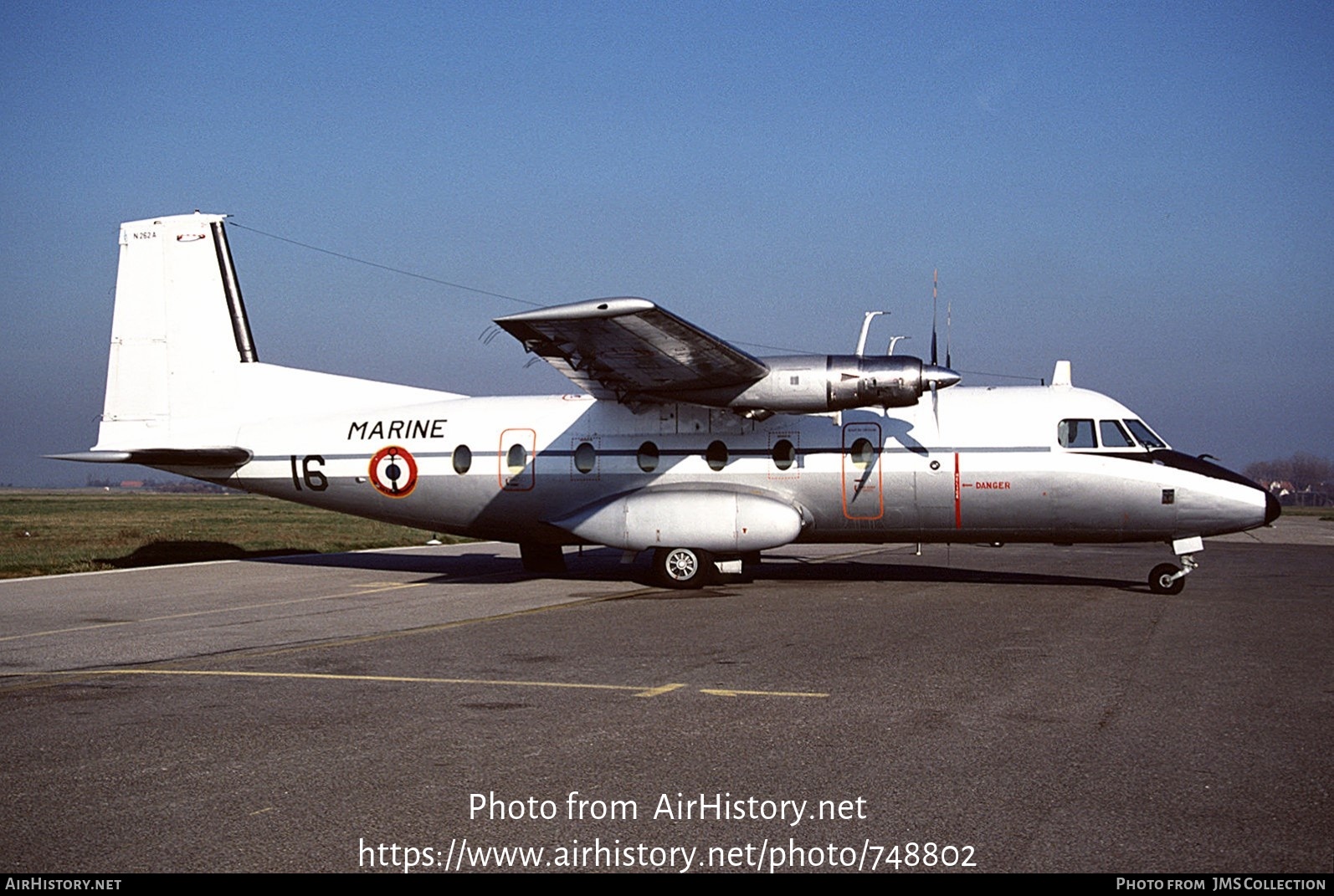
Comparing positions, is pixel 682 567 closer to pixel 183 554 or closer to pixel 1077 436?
pixel 1077 436

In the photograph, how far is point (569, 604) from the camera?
15.8 metres

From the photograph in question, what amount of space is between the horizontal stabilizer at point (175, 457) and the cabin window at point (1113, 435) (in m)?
14.8

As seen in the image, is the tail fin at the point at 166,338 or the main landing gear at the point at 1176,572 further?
the tail fin at the point at 166,338

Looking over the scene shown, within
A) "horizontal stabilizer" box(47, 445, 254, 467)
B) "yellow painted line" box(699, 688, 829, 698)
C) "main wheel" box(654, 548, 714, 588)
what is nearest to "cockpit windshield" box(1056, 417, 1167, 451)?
"main wheel" box(654, 548, 714, 588)

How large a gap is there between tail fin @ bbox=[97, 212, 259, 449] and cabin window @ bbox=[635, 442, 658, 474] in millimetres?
8049

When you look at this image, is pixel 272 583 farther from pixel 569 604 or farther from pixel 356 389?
pixel 569 604

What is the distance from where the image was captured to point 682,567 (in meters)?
18.4

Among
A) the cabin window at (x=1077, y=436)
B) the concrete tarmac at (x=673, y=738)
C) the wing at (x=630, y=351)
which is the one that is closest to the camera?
the concrete tarmac at (x=673, y=738)

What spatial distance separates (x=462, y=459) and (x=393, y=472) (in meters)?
1.31

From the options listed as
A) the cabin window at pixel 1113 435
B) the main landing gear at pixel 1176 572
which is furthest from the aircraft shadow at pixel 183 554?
the main landing gear at pixel 1176 572

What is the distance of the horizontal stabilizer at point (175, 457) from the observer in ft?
66.2

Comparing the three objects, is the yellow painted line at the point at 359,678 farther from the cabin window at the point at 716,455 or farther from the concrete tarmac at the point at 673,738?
the cabin window at the point at 716,455

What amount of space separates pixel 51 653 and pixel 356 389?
10.1 m

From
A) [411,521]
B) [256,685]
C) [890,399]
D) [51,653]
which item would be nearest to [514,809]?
[256,685]
